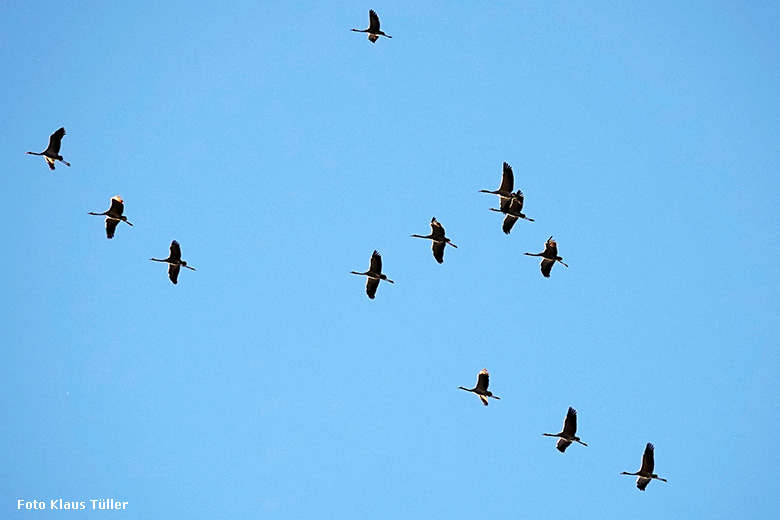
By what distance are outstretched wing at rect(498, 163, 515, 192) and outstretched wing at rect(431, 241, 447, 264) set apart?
3.19 metres

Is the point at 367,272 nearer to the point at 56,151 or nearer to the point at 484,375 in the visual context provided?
the point at 484,375

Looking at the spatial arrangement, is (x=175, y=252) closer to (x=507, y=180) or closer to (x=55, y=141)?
(x=55, y=141)

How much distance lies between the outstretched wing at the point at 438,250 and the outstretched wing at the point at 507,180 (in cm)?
319

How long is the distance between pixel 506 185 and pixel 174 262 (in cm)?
1354

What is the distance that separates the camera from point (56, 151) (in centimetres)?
4491

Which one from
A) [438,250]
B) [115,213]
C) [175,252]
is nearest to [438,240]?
[438,250]

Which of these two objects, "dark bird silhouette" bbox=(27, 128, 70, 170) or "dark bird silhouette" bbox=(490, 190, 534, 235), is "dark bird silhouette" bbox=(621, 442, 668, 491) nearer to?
"dark bird silhouette" bbox=(490, 190, 534, 235)

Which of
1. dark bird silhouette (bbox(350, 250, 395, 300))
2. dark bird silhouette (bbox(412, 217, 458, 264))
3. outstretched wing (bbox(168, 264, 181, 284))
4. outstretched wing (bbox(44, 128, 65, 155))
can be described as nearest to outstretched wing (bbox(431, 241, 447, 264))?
dark bird silhouette (bbox(412, 217, 458, 264))

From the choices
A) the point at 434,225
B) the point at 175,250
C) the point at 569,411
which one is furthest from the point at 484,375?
the point at 175,250

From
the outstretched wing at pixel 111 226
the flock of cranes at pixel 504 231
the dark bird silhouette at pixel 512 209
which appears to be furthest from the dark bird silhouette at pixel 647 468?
the outstretched wing at pixel 111 226

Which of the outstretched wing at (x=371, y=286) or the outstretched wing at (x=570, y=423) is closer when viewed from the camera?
the outstretched wing at (x=570, y=423)

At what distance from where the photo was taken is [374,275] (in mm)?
43938

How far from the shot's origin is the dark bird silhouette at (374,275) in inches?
1720

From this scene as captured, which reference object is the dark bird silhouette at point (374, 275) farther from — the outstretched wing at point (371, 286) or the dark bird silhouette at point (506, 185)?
the dark bird silhouette at point (506, 185)
